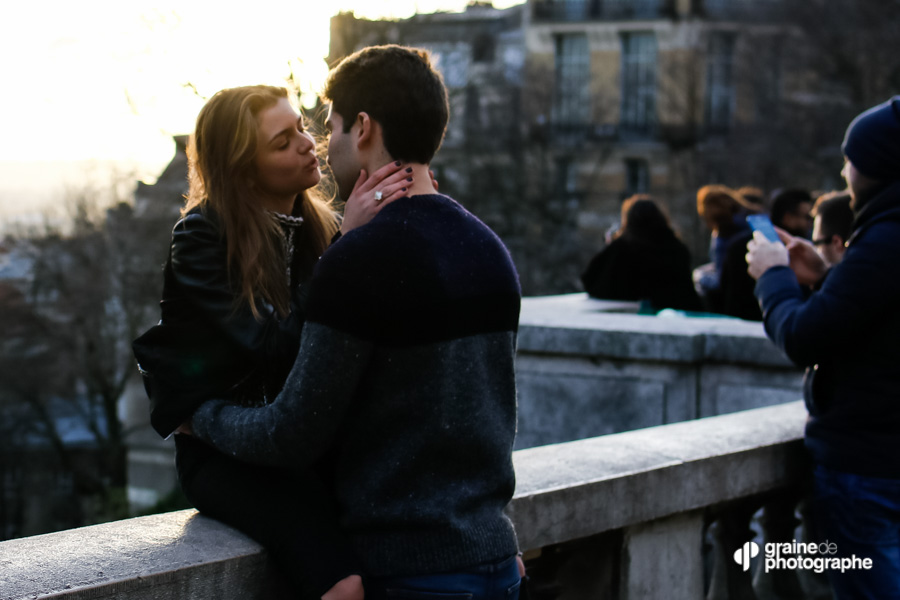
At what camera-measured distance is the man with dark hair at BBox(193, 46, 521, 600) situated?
72.4 inches

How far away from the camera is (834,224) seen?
3.84 m

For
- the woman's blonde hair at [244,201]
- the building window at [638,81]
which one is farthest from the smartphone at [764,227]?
the building window at [638,81]

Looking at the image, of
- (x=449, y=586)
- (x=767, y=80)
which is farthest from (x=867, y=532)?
(x=767, y=80)

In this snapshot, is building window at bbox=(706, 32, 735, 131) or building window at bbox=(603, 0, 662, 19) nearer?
building window at bbox=(706, 32, 735, 131)

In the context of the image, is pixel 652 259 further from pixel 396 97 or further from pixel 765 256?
pixel 396 97

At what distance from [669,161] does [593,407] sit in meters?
31.3

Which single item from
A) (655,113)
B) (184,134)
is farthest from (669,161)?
(184,134)

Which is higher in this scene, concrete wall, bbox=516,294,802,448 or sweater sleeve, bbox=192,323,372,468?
sweater sleeve, bbox=192,323,372,468

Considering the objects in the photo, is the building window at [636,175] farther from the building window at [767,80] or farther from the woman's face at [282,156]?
the woman's face at [282,156]

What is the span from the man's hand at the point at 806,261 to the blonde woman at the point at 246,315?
5.72ft

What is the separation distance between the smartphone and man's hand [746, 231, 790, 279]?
37mm

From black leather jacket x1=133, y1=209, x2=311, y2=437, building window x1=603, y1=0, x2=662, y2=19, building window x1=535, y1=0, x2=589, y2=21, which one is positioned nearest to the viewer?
black leather jacket x1=133, y1=209, x2=311, y2=437

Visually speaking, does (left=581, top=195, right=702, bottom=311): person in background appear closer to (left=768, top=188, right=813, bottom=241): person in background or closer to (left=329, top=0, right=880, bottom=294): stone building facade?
(left=768, top=188, right=813, bottom=241): person in background

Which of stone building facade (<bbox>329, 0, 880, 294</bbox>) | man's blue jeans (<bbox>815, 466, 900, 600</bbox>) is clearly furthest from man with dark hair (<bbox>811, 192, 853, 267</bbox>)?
stone building facade (<bbox>329, 0, 880, 294</bbox>)
